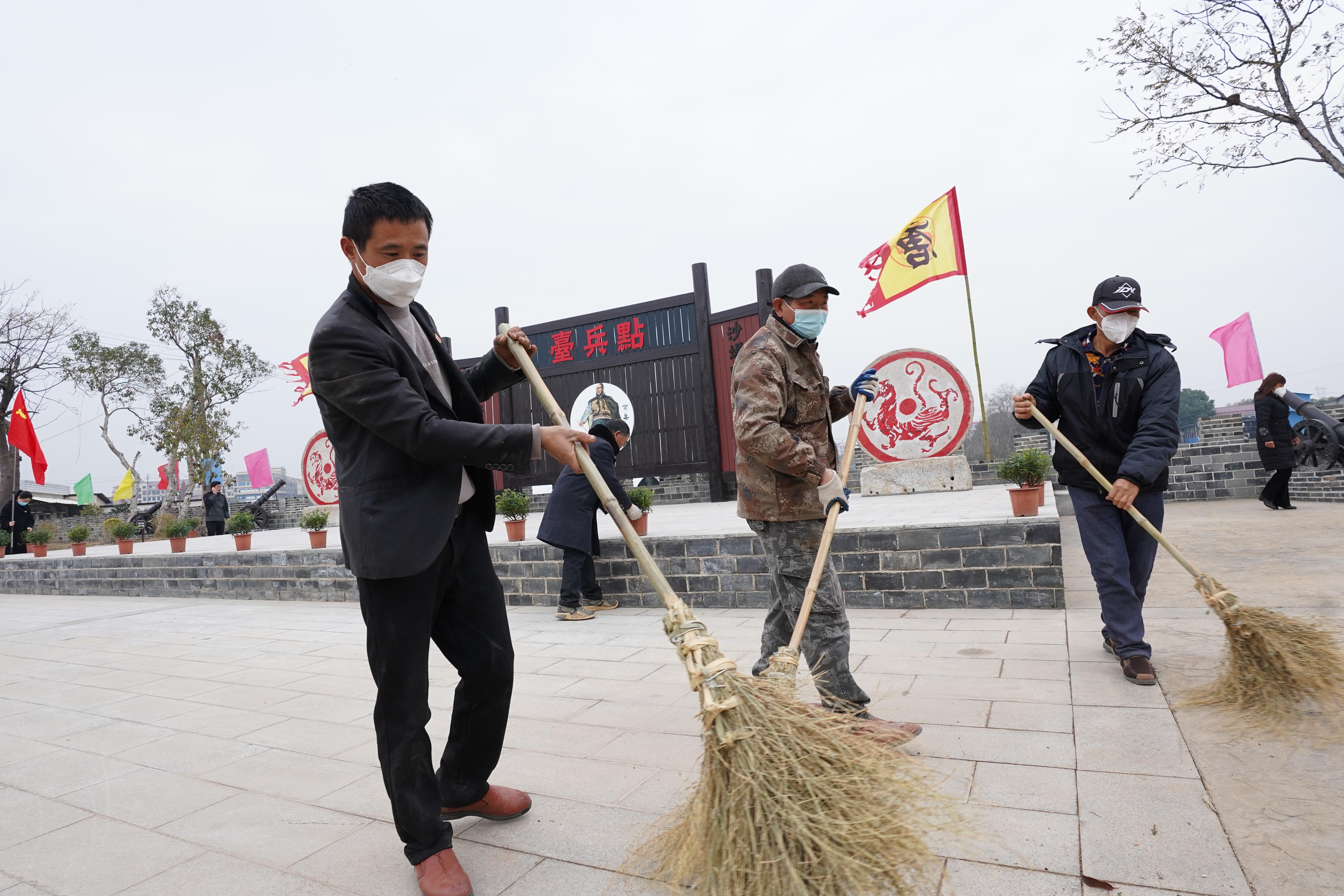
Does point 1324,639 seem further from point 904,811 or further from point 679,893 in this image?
point 679,893

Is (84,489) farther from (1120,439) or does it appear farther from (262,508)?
(1120,439)

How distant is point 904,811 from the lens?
5.61ft

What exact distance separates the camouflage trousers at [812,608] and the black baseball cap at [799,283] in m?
0.83

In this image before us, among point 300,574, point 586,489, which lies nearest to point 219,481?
point 300,574

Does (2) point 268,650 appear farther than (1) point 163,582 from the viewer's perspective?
No

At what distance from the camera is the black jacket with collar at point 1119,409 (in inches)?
125

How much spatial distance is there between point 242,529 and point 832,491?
9886 mm

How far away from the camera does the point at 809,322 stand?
9.18 ft

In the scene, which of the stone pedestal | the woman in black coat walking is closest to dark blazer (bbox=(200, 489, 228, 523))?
the stone pedestal

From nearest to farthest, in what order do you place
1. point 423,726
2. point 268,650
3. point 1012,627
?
point 423,726
point 1012,627
point 268,650

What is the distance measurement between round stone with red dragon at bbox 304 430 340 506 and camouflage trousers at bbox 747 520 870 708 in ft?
32.5

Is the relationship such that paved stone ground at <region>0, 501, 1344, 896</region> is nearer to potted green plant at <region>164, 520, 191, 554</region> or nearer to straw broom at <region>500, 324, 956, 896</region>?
straw broom at <region>500, 324, 956, 896</region>

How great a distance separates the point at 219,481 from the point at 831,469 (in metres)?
17.3

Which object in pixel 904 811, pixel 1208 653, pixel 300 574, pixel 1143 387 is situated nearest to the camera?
pixel 904 811
